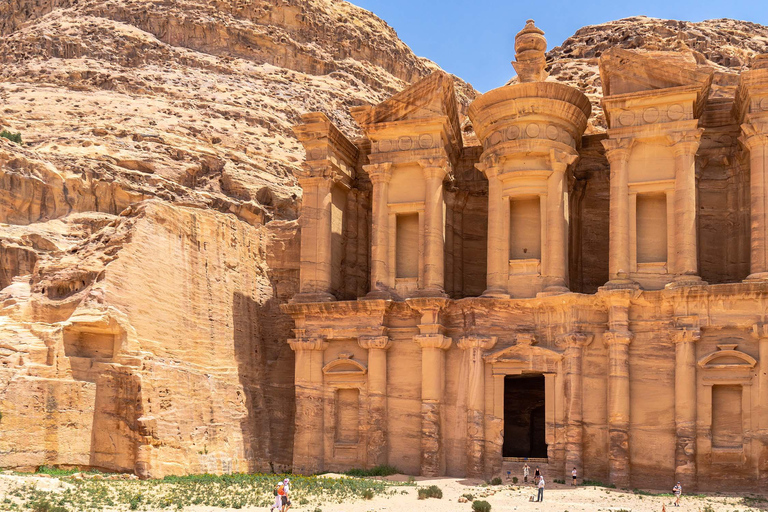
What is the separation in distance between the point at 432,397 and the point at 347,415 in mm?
3134

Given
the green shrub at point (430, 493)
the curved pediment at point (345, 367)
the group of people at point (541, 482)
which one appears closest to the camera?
the group of people at point (541, 482)

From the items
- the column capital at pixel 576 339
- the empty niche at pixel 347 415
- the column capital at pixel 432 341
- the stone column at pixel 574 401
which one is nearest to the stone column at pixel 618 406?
the column capital at pixel 576 339

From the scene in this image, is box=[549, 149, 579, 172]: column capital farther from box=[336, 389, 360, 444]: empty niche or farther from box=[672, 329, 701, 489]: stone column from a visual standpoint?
box=[336, 389, 360, 444]: empty niche

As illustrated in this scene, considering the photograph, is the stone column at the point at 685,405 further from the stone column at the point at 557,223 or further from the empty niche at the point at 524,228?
the empty niche at the point at 524,228

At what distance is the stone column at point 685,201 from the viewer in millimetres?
26266

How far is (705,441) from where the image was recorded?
82.2 feet

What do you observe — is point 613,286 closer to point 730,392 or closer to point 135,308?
point 730,392

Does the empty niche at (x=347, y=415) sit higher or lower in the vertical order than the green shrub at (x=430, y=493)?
higher

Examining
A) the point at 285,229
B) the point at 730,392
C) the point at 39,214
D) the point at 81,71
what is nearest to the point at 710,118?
the point at 730,392

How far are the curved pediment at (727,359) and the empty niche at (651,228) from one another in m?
3.28

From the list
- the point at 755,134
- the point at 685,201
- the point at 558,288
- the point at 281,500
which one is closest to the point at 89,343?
the point at 281,500

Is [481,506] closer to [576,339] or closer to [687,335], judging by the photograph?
[576,339]

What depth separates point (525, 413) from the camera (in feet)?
109

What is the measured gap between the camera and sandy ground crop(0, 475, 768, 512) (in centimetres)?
2052
